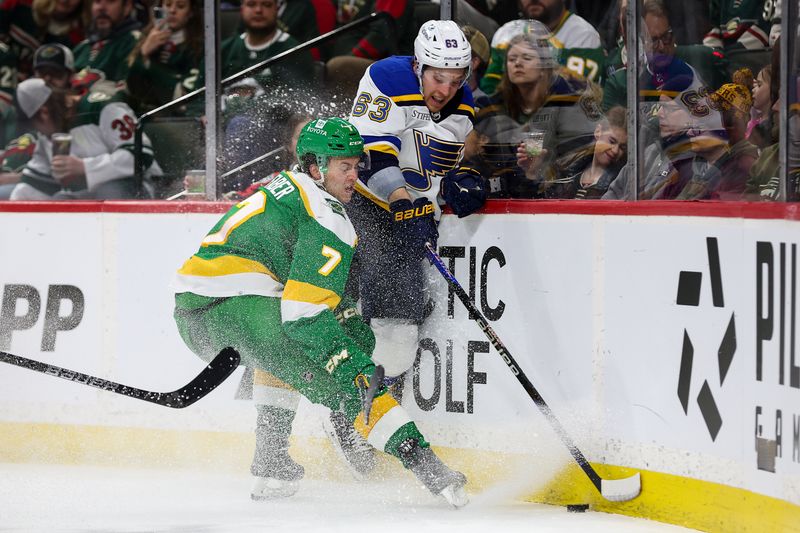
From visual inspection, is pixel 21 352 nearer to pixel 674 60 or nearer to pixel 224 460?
pixel 224 460

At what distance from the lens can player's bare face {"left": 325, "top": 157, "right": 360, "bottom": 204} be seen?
4184 millimetres

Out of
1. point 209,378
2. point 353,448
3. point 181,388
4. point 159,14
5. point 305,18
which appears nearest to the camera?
point 209,378

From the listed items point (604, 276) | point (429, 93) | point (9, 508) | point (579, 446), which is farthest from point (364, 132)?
point (9, 508)

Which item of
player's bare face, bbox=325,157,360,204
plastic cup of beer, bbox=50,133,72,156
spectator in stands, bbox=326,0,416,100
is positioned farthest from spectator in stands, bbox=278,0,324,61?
player's bare face, bbox=325,157,360,204

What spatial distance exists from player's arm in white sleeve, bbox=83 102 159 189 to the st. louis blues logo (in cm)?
154

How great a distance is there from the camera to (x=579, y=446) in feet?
13.8

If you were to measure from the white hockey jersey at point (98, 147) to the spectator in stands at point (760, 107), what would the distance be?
2624 millimetres

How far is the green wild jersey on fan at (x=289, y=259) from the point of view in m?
3.99

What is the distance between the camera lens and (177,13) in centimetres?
592

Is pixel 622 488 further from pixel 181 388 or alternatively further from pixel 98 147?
pixel 98 147

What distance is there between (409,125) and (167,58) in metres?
1.96

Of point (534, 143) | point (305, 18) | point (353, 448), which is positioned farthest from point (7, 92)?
point (534, 143)

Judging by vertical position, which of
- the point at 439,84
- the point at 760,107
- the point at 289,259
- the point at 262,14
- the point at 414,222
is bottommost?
the point at 289,259

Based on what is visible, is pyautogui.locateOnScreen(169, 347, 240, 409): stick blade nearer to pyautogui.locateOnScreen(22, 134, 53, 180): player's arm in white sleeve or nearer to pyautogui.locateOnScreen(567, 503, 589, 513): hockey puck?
pyautogui.locateOnScreen(567, 503, 589, 513): hockey puck
